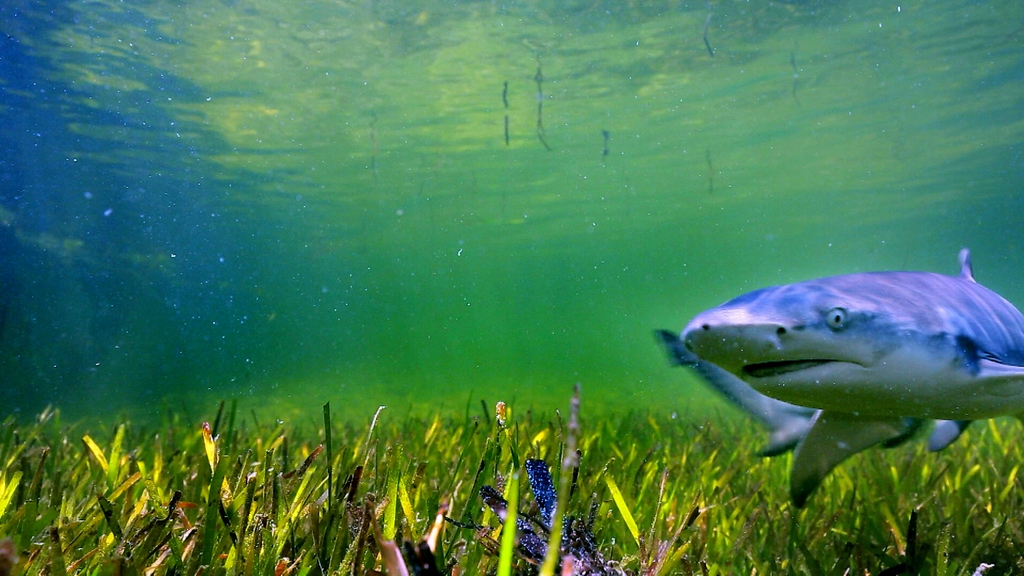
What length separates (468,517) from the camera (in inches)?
73.7

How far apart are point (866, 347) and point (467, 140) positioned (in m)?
23.8

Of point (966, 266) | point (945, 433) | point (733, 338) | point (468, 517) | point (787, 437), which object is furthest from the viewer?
point (966, 266)

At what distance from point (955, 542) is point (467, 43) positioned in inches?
666

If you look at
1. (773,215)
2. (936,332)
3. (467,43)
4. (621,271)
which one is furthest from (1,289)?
(621,271)

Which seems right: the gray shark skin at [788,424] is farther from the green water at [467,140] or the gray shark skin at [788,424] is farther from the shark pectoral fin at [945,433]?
the green water at [467,140]

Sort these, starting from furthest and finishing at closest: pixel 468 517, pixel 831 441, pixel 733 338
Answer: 1. pixel 831 441
2. pixel 733 338
3. pixel 468 517

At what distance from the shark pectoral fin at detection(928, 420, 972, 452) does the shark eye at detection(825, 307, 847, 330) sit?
1796 mm

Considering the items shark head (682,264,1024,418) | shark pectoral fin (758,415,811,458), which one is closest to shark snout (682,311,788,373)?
shark head (682,264,1024,418)

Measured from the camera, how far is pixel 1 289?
13.8m

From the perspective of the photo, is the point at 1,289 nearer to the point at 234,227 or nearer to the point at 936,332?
the point at 936,332

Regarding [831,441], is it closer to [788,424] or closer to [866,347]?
[788,424]

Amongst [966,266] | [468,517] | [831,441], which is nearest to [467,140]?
[966,266]

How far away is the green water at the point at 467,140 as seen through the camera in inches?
640

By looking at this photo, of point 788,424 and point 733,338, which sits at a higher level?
point 733,338
